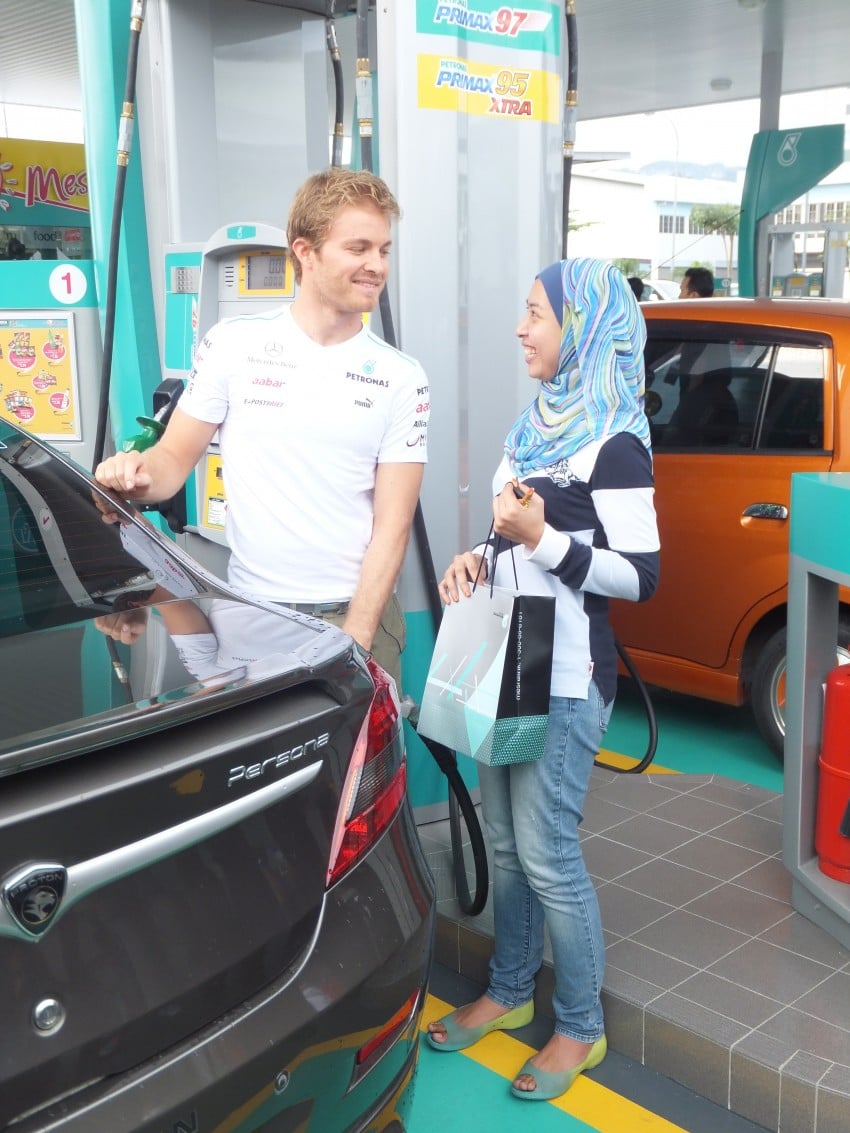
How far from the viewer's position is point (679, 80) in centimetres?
1898

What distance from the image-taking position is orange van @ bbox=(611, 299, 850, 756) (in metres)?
4.77

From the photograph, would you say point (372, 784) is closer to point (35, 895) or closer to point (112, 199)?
point (35, 895)

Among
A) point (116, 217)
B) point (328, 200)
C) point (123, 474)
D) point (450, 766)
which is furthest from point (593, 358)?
point (116, 217)

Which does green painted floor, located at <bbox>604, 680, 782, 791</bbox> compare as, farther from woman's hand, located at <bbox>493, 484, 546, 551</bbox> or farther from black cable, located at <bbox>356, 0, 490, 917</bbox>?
woman's hand, located at <bbox>493, 484, 546, 551</bbox>

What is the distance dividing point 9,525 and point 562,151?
2522 millimetres

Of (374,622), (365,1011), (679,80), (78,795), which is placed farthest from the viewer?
(679,80)

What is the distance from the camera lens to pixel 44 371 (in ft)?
16.6

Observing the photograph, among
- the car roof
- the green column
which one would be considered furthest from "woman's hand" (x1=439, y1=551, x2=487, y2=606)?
the green column

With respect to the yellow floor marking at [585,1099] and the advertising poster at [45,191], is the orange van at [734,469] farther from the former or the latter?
the advertising poster at [45,191]

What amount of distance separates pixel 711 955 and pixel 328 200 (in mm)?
2140

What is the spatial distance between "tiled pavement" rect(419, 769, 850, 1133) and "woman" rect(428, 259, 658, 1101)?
22 cm

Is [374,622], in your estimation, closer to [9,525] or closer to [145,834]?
[9,525]

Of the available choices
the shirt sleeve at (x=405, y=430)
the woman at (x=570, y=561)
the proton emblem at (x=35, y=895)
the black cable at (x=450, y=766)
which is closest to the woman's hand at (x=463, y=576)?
the woman at (x=570, y=561)

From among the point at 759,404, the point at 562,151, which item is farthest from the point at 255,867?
the point at 759,404
